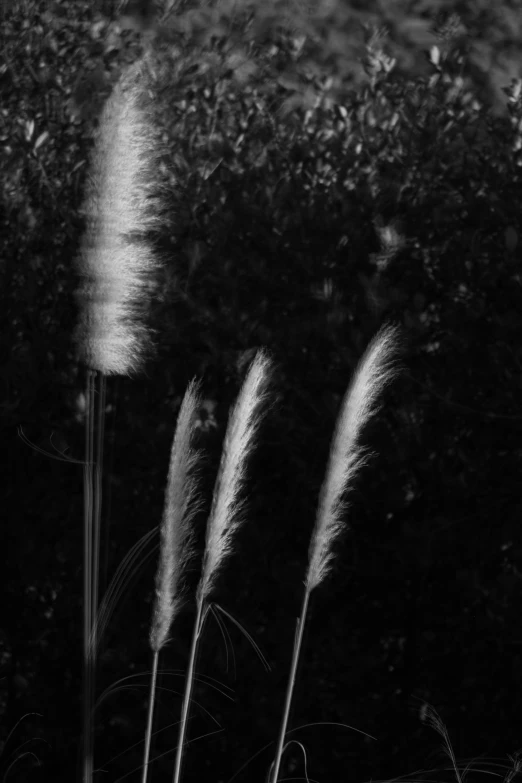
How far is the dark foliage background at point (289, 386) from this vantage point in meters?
2.14

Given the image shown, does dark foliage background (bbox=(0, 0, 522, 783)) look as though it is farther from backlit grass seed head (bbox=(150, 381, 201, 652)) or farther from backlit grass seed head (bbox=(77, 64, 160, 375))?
backlit grass seed head (bbox=(150, 381, 201, 652))

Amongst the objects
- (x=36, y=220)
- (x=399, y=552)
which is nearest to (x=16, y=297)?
(x=36, y=220)

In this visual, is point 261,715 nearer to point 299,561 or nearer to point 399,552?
point 299,561

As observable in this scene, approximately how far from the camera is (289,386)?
7.29ft

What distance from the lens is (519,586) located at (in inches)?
79.8

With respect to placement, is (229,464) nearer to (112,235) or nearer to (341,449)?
(341,449)

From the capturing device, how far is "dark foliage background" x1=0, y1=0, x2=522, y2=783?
7.02 ft

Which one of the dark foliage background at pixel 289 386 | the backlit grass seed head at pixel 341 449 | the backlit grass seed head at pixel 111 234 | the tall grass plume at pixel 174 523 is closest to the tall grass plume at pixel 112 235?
the backlit grass seed head at pixel 111 234

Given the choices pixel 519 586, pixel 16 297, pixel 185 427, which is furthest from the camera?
pixel 16 297

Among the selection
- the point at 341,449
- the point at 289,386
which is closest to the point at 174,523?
the point at 341,449

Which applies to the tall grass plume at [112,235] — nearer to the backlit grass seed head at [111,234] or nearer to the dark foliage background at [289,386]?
the backlit grass seed head at [111,234]

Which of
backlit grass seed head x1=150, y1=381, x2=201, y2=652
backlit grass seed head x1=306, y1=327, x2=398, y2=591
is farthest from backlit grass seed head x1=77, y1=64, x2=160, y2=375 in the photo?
backlit grass seed head x1=306, y1=327, x2=398, y2=591

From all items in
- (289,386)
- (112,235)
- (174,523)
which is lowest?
(289,386)

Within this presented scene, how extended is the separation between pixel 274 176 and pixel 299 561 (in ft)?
3.14
